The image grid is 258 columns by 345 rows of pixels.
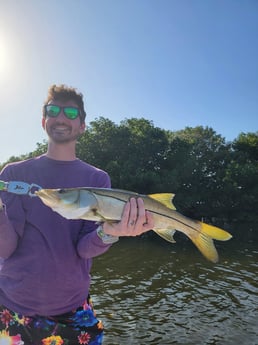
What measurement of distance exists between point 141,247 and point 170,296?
41.8 feet

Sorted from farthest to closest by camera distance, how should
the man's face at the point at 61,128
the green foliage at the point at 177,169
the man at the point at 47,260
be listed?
the green foliage at the point at 177,169 → the man's face at the point at 61,128 → the man at the point at 47,260

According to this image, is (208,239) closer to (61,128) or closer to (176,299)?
(61,128)

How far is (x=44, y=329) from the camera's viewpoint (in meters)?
2.96

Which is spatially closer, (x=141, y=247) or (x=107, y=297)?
(x=107, y=297)

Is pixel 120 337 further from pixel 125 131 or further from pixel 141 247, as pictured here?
pixel 125 131

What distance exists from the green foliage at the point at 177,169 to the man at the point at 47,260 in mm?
33136

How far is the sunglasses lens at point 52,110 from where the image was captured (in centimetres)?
351

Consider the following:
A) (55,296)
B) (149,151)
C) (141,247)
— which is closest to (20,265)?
(55,296)

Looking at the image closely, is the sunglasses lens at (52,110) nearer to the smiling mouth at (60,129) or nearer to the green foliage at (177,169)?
the smiling mouth at (60,129)

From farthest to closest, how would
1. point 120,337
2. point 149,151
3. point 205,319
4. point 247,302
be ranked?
1. point 149,151
2. point 247,302
3. point 205,319
4. point 120,337

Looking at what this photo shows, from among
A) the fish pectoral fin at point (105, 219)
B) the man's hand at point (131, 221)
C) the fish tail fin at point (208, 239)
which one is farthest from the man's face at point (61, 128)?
the fish tail fin at point (208, 239)

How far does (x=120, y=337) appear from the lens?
9.95m

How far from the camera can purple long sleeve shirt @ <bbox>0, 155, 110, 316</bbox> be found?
2953 millimetres

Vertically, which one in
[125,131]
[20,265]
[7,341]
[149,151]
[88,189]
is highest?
[125,131]
